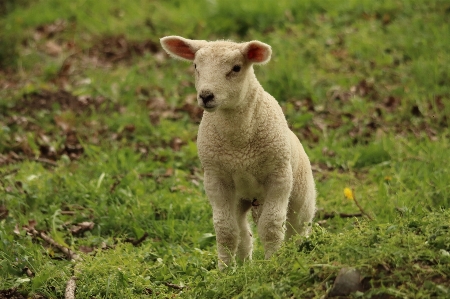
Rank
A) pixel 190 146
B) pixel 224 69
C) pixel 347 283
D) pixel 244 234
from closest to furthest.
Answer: pixel 347 283, pixel 224 69, pixel 244 234, pixel 190 146

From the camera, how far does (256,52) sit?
17.3 feet

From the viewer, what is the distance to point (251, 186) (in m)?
5.45

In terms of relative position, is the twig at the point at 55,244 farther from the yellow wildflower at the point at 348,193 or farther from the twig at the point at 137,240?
the yellow wildflower at the point at 348,193

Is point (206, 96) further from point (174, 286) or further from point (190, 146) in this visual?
point (190, 146)

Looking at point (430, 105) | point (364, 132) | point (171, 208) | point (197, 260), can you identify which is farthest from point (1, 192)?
point (430, 105)

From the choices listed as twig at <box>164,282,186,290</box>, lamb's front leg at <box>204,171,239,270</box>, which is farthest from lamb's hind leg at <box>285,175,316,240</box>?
twig at <box>164,282,186,290</box>

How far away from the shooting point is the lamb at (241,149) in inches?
206

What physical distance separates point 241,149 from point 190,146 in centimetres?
350

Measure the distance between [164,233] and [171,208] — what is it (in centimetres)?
33

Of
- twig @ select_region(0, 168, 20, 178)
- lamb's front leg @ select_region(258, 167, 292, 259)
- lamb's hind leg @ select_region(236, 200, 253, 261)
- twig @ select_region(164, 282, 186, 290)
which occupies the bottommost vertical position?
twig @ select_region(0, 168, 20, 178)

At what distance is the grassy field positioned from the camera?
15.6 feet

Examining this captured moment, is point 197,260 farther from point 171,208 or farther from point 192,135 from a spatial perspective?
point 192,135

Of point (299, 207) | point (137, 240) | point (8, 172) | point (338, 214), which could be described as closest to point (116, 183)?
point (137, 240)

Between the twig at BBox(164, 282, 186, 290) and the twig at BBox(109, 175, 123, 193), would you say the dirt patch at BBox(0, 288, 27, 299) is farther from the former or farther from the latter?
the twig at BBox(109, 175, 123, 193)
